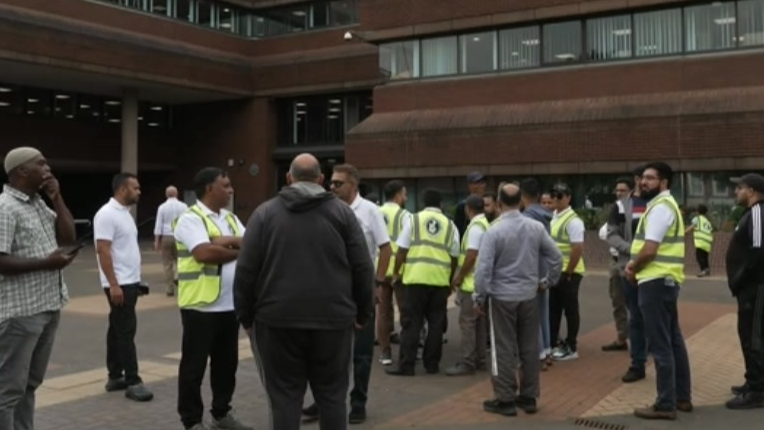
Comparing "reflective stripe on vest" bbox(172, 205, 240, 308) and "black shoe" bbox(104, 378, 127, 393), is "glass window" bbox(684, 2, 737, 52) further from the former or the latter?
"reflective stripe on vest" bbox(172, 205, 240, 308)

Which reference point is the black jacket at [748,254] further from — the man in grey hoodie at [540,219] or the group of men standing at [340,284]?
the man in grey hoodie at [540,219]

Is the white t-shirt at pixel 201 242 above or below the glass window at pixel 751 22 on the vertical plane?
below

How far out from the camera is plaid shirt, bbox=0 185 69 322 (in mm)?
4453

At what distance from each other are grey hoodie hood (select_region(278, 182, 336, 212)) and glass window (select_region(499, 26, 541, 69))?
2151 centimetres

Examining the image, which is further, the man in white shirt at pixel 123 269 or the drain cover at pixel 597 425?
the man in white shirt at pixel 123 269

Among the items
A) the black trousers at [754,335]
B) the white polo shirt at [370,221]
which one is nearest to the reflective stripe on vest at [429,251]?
the white polo shirt at [370,221]

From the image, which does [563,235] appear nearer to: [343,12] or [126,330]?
[126,330]

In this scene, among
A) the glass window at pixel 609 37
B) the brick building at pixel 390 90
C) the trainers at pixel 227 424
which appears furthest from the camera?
the glass window at pixel 609 37

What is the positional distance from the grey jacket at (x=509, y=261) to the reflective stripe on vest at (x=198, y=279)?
7.45ft

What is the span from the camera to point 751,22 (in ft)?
70.8

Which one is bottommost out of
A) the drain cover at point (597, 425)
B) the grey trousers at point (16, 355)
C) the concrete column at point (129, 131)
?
the drain cover at point (597, 425)

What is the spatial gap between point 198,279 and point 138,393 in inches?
70.8

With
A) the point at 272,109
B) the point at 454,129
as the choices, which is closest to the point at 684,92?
the point at 454,129

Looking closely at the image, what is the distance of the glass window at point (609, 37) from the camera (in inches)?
922
